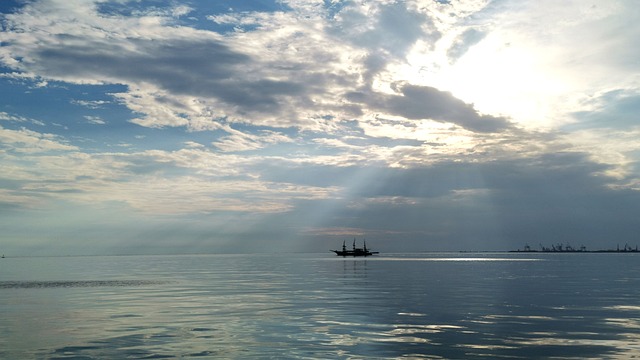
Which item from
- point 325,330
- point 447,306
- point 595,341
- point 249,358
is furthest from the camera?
point 447,306

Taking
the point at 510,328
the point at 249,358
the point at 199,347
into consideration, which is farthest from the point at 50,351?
the point at 510,328

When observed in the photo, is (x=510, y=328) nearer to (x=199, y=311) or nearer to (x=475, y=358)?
(x=475, y=358)

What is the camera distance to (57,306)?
48125 mm

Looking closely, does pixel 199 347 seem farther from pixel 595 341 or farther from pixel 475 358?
pixel 595 341

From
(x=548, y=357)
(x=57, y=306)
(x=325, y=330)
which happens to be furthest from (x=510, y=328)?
(x=57, y=306)

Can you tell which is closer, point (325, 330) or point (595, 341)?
point (595, 341)

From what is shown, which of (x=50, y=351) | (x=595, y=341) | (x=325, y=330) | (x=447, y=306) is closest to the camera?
(x=50, y=351)

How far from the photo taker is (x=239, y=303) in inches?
1944

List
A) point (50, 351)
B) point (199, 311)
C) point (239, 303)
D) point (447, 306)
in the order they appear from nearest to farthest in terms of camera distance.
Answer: point (50, 351)
point (199, 311)
point (447, 306)
point (239, 303)

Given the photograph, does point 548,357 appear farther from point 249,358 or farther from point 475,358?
point 249,358

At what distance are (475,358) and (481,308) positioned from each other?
20.6 m

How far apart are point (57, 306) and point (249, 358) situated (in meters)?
30.6

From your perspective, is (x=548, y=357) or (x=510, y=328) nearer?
(x=548, y=357)

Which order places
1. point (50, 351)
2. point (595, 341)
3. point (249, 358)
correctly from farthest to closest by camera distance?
point (595, 341)
point (50, 351)
point (249, 358)
